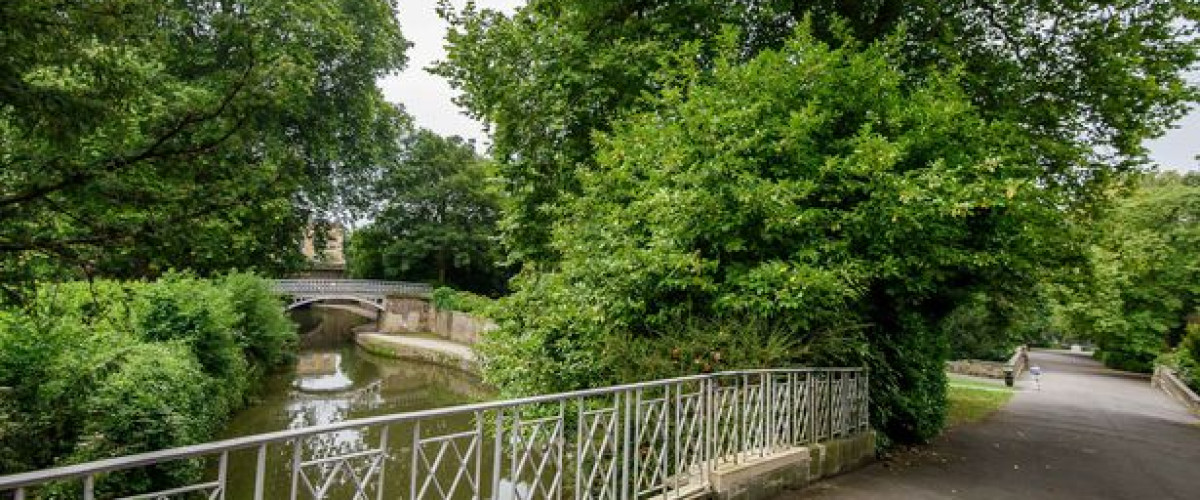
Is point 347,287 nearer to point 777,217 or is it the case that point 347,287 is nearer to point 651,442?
point 777,217

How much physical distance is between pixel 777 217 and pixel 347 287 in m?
31.9

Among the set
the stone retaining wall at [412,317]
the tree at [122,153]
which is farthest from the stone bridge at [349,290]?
the tree at [122,153]

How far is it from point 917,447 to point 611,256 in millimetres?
5228

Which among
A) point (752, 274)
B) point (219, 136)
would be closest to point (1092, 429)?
point (752, 274)

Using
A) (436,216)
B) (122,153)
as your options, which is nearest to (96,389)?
(122,153)

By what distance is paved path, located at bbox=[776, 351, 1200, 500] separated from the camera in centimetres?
624

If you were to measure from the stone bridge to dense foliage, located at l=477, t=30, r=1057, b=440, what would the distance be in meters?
Result: 27.3

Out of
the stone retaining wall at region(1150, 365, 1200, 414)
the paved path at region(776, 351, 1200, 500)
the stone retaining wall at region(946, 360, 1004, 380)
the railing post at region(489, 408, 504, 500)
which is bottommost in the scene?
the stone retaining wall at region(946, 360, 1004, 380)

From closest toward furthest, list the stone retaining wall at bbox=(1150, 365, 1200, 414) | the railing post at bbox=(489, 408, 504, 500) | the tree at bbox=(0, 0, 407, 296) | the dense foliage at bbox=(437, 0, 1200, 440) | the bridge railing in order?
the railing post at bbox=(489, 408, 504, 500), the tree at bbox=(0, 0, 407, 296), the dense foliage at bbox=(437, 0, 1200, 440), the stone retaining wall at bbox=(1150, 365, 1200, 414), the bridge railing

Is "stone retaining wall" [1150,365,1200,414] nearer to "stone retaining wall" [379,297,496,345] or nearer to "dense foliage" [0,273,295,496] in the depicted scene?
"dense foliage" [0,273,295,496]

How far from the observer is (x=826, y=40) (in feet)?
33.6

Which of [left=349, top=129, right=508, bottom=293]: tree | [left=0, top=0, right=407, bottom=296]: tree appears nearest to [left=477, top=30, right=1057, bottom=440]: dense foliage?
[left=0, top=0, right=407, bottom=296]: tree

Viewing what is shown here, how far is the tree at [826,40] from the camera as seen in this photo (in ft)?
30.9

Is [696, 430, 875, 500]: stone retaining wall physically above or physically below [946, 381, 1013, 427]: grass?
above
